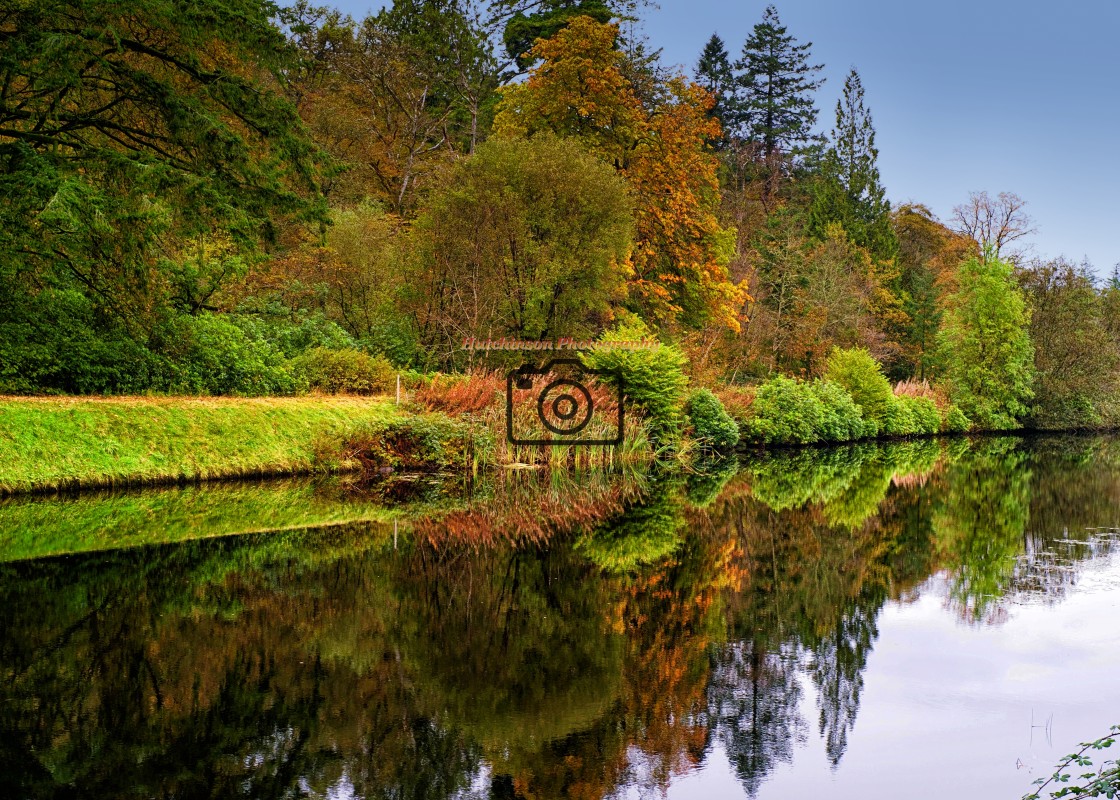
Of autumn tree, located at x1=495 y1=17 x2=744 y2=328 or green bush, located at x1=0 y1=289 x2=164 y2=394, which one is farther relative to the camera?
autumn tree, located at x1=495 y1=17 x2=744 y2=328

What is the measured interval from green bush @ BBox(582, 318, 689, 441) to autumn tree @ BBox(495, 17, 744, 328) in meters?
4.78

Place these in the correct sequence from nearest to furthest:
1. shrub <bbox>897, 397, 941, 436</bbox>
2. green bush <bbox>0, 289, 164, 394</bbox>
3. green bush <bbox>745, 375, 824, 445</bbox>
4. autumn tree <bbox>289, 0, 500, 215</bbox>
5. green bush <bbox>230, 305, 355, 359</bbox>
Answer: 1. green bush <bbox>0, 289, 164, 394</bbox>
2. green bush <bbox>230, 305, 355, 359</bbox>
3. green bush <bbox>745, 375, 824, 445</bbox>
4. shrub <bbox>897, 397, 941, 436</bbox>
5. autumn tree <bbox>289, 0, 500, 215</bbox>

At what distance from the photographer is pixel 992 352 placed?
34.7 meters

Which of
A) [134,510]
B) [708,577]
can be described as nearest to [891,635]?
[708,577]

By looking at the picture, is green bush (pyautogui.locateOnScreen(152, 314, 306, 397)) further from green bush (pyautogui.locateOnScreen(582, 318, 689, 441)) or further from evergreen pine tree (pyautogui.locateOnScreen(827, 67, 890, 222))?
evergreen pine tree (pyautogui.locateOnScreen(827, 67, 890, 222))

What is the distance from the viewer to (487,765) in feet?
14.0

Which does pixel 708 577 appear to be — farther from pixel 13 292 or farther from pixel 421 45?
pixel 421 45

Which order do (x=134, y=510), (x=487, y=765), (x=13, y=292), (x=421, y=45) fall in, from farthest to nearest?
(x=421, y=45)
(x=13, y=292)
(x=134, y=510)
(x=487, y=765)

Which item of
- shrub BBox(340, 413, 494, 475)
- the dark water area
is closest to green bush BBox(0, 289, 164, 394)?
the dark water area

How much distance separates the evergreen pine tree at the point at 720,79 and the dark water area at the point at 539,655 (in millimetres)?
41673

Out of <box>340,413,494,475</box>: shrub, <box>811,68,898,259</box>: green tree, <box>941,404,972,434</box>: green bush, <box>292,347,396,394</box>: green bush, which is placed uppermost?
<box>811,68,898,259</box>: green tree

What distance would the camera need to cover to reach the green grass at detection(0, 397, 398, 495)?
12.6m

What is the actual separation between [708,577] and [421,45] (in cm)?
3213

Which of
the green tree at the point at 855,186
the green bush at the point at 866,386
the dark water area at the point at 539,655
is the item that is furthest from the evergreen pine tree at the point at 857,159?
the dark water area at the point at 539,655
